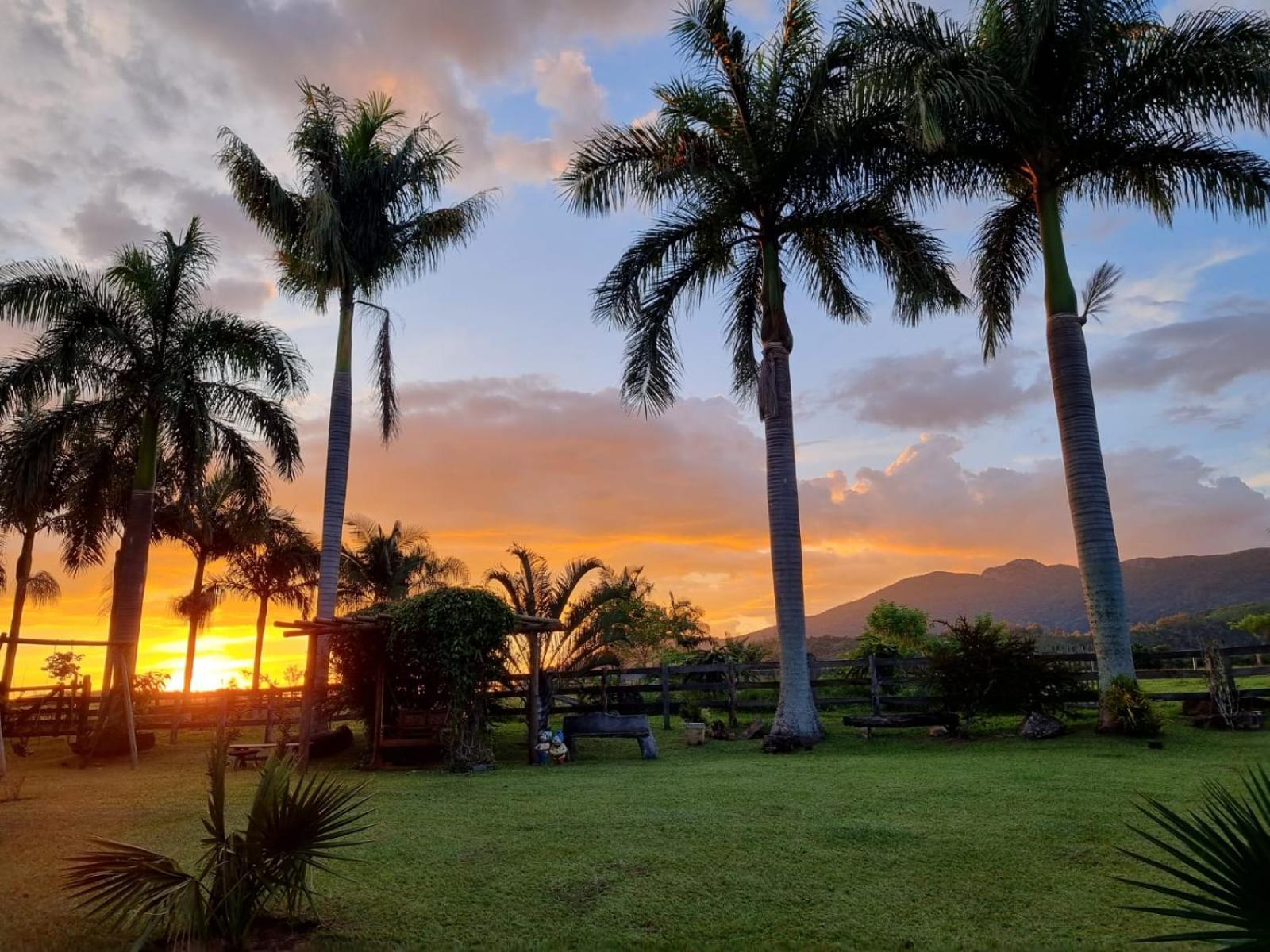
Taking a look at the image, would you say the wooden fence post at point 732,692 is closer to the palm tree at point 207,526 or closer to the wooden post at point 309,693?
Answer: the wooden post at point 309,693

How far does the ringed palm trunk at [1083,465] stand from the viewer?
46.5 ft

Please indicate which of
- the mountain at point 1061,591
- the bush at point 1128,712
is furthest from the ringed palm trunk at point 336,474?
the mountain at point 1061,591

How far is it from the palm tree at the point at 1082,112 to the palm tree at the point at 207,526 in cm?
1699

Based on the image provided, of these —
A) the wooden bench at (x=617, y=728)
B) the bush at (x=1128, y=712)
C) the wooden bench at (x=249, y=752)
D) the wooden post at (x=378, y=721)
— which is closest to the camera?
the bush at (x=1128, y=712)

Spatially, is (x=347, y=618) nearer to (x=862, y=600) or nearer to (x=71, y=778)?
(x=71, y=778)

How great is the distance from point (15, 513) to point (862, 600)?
350 ft

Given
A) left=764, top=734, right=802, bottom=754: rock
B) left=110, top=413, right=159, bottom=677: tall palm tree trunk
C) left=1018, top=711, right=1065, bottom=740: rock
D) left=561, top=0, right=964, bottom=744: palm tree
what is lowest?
left=764, top=734, right=802, bottom=754: rock

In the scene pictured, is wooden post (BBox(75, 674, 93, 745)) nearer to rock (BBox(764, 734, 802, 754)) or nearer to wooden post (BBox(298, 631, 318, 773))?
wooden post (BBox(298, 631, 318, 773))

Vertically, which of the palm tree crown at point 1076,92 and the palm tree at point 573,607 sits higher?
the palm tree crown at point 1076,92

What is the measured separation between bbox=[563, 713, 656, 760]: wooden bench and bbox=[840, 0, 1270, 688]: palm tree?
784cm

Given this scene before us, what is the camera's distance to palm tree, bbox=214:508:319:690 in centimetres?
3133

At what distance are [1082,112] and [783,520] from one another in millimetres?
9323

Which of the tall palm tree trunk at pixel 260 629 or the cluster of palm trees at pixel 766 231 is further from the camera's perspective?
the tall palm tree trunk at pixel 260 629

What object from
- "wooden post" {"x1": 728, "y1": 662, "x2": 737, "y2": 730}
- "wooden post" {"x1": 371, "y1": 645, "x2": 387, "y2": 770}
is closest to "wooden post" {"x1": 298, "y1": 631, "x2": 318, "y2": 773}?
"wooden post" {"x1": 371, "y1": 645, "x2": 387, "y2": 770}
